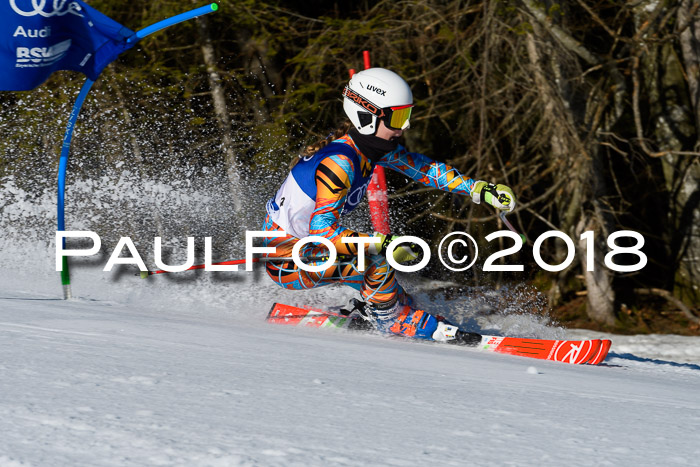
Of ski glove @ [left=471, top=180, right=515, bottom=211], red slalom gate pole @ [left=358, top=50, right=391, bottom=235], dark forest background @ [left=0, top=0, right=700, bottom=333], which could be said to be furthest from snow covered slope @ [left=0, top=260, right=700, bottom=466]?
dark forest background @ [left=0, top=0, right=700, bottom=333]

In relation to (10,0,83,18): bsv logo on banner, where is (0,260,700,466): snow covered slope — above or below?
below

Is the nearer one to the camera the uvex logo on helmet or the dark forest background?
the uvex logo on helmet

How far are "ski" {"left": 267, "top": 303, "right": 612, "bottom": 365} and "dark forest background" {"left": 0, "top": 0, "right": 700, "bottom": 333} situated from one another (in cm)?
258

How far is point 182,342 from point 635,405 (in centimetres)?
157

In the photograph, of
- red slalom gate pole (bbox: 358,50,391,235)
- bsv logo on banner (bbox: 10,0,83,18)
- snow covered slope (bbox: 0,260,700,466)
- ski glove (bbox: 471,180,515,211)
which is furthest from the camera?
red slalom gate pole (bbox: 358,50,391,235)

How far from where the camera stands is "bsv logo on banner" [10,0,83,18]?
3.94 meters

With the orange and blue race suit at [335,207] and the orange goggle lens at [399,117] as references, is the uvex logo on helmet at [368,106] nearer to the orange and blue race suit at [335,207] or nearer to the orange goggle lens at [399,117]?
the orange goggle lens at [399,117]

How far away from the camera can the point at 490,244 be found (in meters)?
8.84

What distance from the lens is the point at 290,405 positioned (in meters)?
1.85

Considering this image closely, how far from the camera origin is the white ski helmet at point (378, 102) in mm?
4195

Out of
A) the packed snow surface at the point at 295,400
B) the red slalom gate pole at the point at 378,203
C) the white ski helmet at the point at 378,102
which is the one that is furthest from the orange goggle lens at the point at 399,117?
the red slalom gate pole at the point at 378,203

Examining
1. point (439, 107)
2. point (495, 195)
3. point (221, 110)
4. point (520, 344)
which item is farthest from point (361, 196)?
point (221, 110)

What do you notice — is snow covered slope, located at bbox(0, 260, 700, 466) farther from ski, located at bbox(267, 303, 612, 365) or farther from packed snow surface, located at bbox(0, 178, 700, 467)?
ski, located at bbox(267, 303, 612, 365)

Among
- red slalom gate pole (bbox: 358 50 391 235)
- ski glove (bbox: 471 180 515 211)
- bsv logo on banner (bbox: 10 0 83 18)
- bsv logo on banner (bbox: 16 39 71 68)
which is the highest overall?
bsv logo on banner (bbox: 10 0 83 18)
